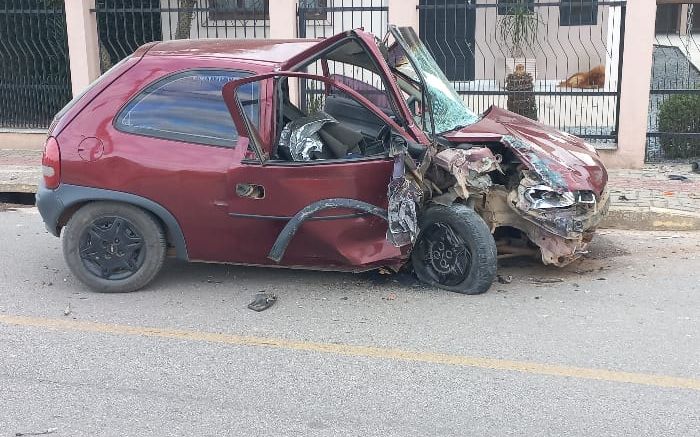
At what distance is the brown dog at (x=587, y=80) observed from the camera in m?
11.0

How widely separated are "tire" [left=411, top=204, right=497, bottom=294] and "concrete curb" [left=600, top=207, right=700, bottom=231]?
2552mm

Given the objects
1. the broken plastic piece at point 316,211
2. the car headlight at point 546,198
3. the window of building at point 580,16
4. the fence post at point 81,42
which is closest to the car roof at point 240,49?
the broken plastic piece at point 316,211

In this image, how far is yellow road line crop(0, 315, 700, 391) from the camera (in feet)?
13.8

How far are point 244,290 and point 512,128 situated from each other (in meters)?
2.49

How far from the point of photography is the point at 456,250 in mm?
5418

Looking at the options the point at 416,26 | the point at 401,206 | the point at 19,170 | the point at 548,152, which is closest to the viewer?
the point at 401,206

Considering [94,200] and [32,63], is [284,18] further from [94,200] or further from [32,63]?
[94,200]

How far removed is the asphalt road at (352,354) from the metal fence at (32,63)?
6081 millimetres

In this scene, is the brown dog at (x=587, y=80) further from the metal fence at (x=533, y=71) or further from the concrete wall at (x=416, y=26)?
the concrete wall at (x=416, y=26)

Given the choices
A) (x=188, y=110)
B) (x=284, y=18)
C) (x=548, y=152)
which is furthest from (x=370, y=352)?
(x=284, y=18)

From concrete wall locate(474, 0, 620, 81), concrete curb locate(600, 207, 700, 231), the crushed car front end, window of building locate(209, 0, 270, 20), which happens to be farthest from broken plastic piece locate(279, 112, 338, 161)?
concrete wall locate(474, 0, 620, 81)

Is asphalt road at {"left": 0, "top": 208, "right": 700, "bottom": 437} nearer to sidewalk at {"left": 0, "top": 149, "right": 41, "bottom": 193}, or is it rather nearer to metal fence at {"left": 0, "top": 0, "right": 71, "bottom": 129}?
sidewalk at {"left": 0, "top": 149, "right": 41, "bottom": 193}

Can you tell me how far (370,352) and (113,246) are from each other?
2216mm

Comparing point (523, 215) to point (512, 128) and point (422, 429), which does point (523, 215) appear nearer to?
point (512, 128)
